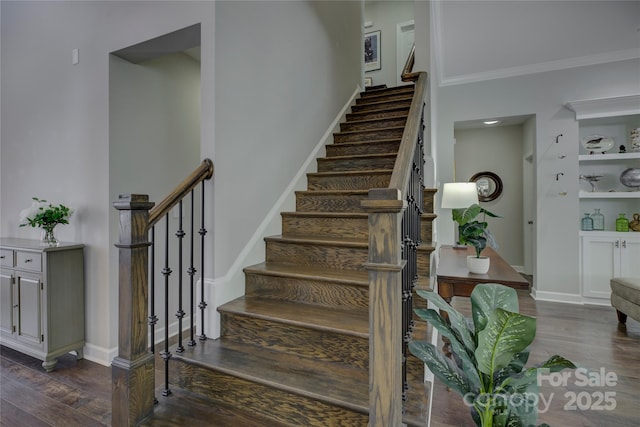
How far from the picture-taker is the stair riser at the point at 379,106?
366 centimetres

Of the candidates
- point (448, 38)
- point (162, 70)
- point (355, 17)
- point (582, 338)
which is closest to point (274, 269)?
point (162, 70)

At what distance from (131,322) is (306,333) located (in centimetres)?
83

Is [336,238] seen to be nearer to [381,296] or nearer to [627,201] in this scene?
[381,296]

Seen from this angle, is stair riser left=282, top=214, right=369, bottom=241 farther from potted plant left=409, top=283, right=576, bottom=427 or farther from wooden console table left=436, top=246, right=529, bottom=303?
potted plant left=409, top=283, right=576, bottom=427

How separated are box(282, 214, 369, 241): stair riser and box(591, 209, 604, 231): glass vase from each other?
3.61 m

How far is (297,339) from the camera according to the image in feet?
5.65

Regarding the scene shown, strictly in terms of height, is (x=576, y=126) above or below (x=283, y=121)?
above

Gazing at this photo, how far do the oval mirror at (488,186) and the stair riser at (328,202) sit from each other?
4093mm

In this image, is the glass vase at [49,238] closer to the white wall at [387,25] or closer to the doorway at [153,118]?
the doorway at [153,118]

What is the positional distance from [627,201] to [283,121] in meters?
4.35

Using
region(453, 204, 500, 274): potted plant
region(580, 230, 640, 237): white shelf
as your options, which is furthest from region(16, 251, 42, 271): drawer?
region(580, 230, 640, 237): white shelf

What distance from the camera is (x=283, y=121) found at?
2676 mm

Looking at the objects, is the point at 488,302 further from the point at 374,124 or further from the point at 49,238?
the point at 49,238

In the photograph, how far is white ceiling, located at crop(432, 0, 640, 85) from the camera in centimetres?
325
